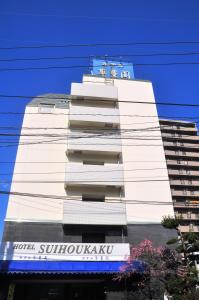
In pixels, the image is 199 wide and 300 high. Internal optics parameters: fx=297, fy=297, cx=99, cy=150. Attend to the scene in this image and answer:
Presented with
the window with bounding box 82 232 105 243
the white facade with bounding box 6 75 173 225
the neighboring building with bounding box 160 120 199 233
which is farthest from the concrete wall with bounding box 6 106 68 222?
the neighboring building with bounding box 160 120 199 233

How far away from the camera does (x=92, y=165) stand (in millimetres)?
26125

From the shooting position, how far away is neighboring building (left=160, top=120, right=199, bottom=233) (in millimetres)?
60156

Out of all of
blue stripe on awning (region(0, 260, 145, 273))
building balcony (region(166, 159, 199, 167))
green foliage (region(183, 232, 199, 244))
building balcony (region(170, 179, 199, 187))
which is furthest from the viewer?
building balcony (region(166, 159, 199, 167))

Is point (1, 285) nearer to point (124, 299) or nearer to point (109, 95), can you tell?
point (124, 299)

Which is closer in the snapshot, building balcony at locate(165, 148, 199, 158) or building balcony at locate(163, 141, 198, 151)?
building balcony at locate(165, 148, 199, 158)

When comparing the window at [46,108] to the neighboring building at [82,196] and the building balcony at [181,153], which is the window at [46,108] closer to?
Result: the neighboring building at [82,196]

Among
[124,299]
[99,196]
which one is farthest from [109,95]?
[124,299]

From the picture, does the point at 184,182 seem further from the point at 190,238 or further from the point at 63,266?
the point at 63,266

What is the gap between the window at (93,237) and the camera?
77.0ft

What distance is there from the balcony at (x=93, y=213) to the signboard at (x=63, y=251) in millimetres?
2196

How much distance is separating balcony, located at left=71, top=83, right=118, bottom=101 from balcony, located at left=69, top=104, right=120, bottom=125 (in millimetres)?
1227

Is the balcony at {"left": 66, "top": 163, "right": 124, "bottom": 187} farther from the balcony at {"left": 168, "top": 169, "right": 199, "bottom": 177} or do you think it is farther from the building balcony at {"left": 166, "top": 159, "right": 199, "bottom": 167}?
the building balcony at {"left": 166, "top": 159, "right": 199, "bottom": 167}

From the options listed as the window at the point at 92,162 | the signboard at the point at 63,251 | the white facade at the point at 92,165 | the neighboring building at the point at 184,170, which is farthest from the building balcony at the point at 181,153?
the signboard at the point at 63,251

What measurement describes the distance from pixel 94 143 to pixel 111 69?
1153 cm
